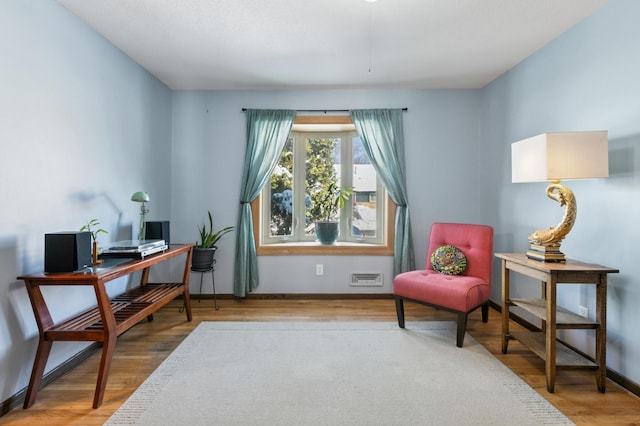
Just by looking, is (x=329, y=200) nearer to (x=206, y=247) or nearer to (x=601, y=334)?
(x=206, y=247)

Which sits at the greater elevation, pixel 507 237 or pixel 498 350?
pixel 507 237

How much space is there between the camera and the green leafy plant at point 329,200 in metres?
Answer: 3.96

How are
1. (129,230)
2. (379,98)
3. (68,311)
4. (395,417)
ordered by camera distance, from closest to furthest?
(395,417) → (68,311) → (129,230) → (379,98)

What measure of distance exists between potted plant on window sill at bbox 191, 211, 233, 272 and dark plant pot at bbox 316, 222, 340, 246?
41.8 inches

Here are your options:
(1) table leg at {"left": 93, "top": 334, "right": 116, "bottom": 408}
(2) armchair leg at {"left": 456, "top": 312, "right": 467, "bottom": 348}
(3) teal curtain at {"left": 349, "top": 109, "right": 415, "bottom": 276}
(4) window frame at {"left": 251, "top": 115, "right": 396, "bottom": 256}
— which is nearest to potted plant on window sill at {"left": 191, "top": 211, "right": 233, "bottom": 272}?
(4) window frame at {"left": 251, "top": 115, "right": 396, "bottom": 256}

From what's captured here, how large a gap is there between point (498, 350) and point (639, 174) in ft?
4.99

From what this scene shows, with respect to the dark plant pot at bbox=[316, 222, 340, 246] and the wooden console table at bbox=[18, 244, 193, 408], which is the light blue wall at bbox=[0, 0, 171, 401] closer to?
the wooden console table at bbox=[18, 244, 193, 408]

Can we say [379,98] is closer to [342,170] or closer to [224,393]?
[342,170]

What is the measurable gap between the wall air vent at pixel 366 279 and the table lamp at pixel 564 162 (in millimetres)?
1903

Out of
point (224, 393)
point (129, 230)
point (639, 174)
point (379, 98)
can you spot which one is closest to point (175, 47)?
point (129, 230)

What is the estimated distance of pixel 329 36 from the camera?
2566 millimetres

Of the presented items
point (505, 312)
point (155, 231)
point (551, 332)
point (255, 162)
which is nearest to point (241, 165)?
point (255, 162)

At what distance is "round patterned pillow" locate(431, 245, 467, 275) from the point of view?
2965mm

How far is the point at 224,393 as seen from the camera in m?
1.92
